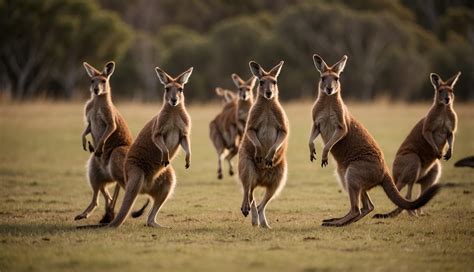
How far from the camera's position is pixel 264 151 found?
32.5ft

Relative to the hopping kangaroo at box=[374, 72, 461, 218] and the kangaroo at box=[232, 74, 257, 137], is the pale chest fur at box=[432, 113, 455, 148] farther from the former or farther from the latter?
the kangaroo at box=[232, 74, 257, 137]

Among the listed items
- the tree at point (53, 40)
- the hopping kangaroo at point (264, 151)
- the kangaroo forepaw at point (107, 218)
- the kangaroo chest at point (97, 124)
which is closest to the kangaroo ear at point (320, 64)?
the hopping kangaroo at point (264, 151)

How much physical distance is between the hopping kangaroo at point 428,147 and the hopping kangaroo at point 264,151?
1907mm

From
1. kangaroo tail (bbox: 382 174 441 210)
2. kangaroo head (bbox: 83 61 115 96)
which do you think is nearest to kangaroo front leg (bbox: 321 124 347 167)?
kangaroo tail (bbox: 382 174 441 210)

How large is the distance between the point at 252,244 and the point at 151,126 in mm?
2623

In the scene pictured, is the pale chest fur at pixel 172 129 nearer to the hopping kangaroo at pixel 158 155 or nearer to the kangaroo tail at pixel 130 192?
the hopping kangaroo at pixel 158 155

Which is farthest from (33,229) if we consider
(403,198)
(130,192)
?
(403,198)

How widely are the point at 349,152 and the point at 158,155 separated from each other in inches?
100

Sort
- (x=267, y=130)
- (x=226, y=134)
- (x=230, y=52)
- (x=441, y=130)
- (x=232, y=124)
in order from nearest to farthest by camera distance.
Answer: (x=267, y=130), (x=441, y=130), (x=232, y=124), (x=226, y=134), (x=230, y=52)

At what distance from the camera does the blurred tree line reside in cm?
4600

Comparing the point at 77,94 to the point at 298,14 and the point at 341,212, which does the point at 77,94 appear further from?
the point at 341,212

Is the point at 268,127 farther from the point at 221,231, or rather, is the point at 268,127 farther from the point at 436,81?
the point at 436,81

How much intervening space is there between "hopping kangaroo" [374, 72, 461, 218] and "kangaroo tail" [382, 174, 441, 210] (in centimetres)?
119

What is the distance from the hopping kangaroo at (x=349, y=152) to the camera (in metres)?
9.46
